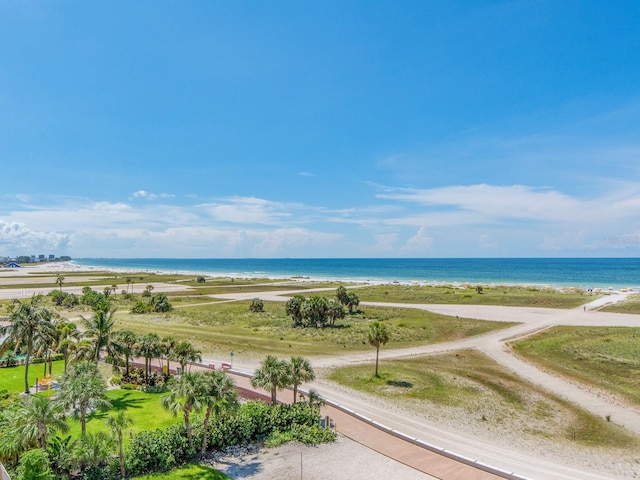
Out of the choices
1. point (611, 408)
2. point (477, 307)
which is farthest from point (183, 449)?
point (477, 307)

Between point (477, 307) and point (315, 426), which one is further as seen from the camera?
point (477, 307)

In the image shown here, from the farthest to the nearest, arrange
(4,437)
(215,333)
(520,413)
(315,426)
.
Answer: (215,333) < (520,413) < (315,426) < (4,437)

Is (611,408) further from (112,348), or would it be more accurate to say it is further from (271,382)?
(112,348)

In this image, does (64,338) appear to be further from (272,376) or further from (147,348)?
(272,376)

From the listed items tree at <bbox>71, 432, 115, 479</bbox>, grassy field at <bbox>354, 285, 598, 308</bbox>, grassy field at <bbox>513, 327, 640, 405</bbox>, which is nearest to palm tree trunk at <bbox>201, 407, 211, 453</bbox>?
tree at <bbox>71, 432, 115, 479</bbox>

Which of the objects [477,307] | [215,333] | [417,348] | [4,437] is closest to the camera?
[4,437]

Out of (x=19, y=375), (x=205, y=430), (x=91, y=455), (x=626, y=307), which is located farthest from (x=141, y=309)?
(x=626, y=307)
